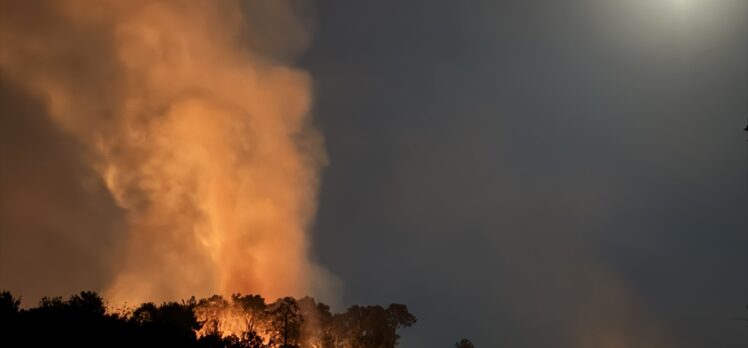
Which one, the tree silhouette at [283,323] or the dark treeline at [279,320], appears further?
the tree silhouette at [283,323]

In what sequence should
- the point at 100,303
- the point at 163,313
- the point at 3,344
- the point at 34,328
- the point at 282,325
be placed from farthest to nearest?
1. the point at 282,325
2. the point at 163,313
3. the point at 100,303
4. the point at 34,328
5. the point at 3,344

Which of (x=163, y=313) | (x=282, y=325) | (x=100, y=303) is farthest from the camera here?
(x=282, y=325)

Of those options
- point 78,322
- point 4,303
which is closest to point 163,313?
point 4,303

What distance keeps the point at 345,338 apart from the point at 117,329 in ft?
162

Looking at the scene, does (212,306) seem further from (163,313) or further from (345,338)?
(345,338)

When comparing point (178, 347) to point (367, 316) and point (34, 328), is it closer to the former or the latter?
point (34, 328)

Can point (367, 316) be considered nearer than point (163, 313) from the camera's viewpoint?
No

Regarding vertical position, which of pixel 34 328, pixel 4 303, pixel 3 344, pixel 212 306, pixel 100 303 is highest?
pixel 212 306

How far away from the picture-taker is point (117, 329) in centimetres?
4028

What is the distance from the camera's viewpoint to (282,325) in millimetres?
80750

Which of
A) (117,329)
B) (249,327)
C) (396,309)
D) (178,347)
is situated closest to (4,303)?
(117,329)

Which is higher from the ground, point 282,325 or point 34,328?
point 282,325

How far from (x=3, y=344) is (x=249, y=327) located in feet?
A: 162

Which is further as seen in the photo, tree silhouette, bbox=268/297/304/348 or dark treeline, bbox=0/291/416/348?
tree silhouette, bbox=268/297/304/348
